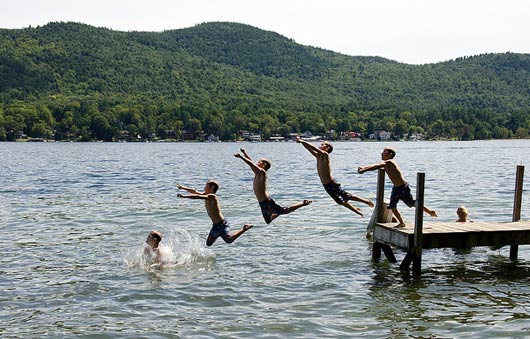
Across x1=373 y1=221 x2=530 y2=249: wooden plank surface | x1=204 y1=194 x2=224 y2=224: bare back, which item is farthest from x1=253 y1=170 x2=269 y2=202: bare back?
x1=373 y1=221 x2=530 y2=249: wooden plank surface

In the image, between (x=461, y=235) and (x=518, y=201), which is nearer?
(x=461, y=235)

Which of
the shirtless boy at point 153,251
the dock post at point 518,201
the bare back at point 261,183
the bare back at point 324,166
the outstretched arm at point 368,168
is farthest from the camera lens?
the dock post at point 518,201

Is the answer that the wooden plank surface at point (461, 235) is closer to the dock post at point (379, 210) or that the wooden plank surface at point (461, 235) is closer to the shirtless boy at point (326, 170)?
the dock post at point (379, 210)

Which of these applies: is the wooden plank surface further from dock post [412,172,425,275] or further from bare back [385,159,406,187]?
bare back [385,159,406,187]

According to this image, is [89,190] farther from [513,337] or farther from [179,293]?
[513,337]

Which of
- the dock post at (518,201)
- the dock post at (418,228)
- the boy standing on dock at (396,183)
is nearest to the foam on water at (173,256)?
the boy standing on dock at (396,183)

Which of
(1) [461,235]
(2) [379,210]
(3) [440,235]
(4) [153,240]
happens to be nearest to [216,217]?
(4) [153,240]

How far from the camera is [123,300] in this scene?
16359mm

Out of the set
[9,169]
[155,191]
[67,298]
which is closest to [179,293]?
[67,298]


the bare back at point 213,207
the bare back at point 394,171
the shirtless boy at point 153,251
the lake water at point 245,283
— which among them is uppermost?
the bare back at point 394,171

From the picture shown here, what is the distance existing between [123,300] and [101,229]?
12.0 metres

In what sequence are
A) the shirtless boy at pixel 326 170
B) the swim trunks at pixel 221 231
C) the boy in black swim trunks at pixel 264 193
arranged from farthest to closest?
1. the swim trunks at pixel 221 231
2. the shirtless boy at pixel 326 170
3. the boy in black swim trunks at pixel 264 193

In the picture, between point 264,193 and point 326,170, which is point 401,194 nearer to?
point 326,170

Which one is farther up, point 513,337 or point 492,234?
point 492,234
